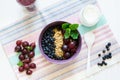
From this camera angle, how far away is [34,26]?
3.52 feet

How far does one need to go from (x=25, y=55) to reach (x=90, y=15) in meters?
0.23

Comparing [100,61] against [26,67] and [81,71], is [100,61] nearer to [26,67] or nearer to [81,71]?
[81,71]

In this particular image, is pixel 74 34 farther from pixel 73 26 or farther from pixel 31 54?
pixel 31 54

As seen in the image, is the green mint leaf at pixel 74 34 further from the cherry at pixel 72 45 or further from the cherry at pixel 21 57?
the cherry at pixel 21 57

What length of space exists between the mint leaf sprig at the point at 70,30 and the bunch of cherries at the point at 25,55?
11cm

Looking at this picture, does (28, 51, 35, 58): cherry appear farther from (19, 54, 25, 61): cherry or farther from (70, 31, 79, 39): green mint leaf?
(70, 31, 79, 39): green mint leaf

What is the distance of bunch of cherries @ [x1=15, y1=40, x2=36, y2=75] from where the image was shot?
1.05 m

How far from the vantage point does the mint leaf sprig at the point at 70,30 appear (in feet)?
3.31

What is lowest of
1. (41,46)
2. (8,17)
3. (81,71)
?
(81,71)

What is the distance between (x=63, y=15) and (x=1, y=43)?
0.20 meters

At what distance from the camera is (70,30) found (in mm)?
1011

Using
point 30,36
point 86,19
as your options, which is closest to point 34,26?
point 30,36

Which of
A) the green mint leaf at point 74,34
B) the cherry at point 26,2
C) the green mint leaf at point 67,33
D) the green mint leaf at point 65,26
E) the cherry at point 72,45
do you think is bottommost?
the cherry at point 72,45

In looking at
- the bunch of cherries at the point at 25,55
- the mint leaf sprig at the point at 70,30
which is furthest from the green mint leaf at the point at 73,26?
the bunch of cherries at the point at 25,55
